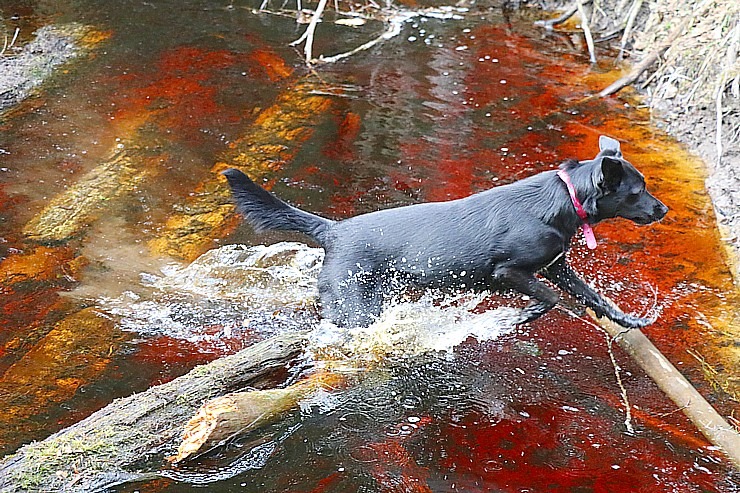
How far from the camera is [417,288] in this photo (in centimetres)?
464

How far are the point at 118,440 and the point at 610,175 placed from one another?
269 centimetres

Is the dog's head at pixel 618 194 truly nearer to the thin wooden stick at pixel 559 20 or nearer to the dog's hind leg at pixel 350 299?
the dog's hind leg at pixel 350 299

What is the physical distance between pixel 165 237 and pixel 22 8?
6.26 m

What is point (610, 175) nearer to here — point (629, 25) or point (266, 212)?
point (266, 212)

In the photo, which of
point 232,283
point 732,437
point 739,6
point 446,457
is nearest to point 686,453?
point 732,437

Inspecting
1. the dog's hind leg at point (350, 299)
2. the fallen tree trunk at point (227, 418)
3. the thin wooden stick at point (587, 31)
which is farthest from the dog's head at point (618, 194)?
the thin wooden stick at point (587, 31)

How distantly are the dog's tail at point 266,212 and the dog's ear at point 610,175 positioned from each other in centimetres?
149

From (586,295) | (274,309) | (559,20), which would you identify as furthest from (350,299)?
(559,20)

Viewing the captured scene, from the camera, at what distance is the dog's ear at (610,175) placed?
416cm

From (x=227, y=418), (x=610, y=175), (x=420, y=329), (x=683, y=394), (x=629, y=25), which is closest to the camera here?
(x=227, y=418)

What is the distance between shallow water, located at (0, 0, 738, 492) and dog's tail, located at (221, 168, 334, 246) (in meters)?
0.63

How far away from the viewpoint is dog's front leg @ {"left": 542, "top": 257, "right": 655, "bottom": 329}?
14.6 feet

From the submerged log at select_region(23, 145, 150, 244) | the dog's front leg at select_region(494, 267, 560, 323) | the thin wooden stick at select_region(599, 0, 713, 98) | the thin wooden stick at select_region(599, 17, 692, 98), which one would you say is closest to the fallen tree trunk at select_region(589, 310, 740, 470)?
the dog's front leg at select_region(494, 267, 560, 323)

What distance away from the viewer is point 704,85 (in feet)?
24.0
